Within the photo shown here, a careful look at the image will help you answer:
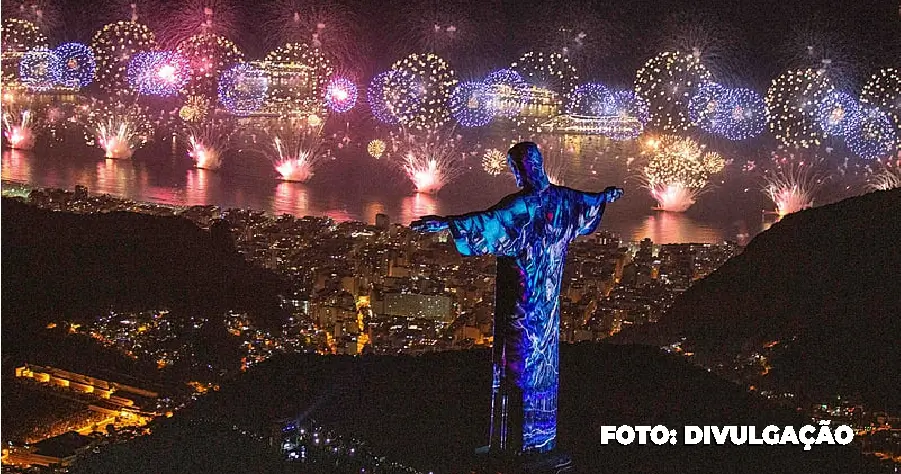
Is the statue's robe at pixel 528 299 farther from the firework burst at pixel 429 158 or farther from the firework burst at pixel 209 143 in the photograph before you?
the firework burst at pixel 209 143

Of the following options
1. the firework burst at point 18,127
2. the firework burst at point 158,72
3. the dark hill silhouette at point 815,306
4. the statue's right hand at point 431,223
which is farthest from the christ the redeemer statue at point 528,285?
the firework burst at point 158,72

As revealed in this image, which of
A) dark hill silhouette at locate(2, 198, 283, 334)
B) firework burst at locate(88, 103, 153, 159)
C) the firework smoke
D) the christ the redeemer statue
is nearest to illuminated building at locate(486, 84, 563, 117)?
the firework smoke

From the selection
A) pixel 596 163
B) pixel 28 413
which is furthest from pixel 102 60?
pixel 28 413

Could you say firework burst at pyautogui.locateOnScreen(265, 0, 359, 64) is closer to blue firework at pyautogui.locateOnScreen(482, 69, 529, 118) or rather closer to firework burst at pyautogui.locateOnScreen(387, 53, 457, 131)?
firework burst at pyautogui.locateOnScreen(387, 53, 457, 131)

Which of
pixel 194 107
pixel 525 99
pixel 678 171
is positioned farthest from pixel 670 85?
pixel 194 107

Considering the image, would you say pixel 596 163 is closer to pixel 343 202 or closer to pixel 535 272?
pixel 343 202

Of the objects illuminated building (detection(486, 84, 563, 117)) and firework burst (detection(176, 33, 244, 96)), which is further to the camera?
firework burst (detection(176, 33, 244, 96))
